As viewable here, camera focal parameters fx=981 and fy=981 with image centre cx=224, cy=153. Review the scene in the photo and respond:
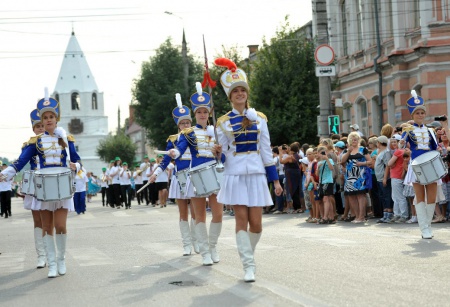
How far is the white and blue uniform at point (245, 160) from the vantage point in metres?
11.0

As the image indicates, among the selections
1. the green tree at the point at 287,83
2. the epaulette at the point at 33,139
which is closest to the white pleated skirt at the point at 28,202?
the epaulette at the point at 33,139

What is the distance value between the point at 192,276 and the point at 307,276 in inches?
59.6

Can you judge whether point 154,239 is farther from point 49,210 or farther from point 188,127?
point 49,210

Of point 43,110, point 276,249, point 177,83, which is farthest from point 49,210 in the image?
point 177,83

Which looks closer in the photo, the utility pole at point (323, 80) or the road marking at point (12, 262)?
the road marking at point (12, 262)

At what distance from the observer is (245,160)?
11.1m

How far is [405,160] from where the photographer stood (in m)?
20.0

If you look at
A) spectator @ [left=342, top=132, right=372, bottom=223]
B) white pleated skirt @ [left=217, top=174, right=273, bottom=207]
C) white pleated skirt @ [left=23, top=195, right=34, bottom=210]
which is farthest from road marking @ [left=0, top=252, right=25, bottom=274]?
spectator @ [left=342, top=132, right=372, bottom=223]

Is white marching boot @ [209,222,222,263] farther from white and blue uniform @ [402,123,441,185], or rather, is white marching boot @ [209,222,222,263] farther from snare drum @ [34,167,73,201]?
white and blue uniform @ [402,123,441,185]

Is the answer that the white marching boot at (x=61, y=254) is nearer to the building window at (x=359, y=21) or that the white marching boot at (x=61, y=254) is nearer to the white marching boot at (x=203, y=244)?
the white marching boot at (x=203, y=244)

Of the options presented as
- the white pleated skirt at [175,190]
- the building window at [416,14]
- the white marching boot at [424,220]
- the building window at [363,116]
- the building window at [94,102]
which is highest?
the building window at [94,102]

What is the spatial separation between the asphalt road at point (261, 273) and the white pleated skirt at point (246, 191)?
0.87m

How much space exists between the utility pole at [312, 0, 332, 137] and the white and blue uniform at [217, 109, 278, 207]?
51.4 ft

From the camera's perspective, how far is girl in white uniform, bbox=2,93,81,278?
1266 cm
